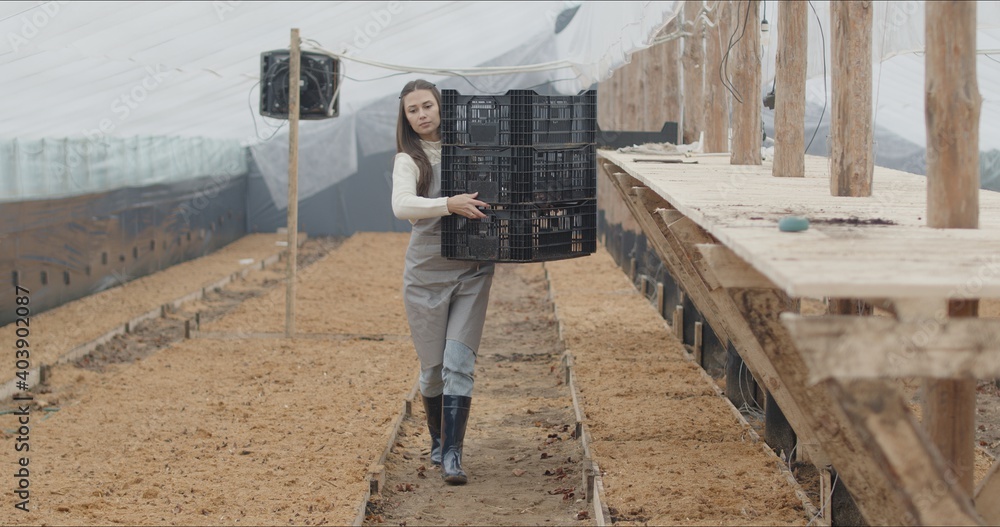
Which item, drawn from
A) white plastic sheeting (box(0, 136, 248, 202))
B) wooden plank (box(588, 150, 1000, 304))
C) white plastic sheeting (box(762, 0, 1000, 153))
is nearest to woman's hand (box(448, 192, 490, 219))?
wooden plank (box(588, 150, 1000, 304))

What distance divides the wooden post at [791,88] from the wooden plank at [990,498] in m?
2.94

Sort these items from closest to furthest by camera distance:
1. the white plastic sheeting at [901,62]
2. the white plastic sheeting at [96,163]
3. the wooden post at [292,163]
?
the white plastic sheeting at [901,62] → the wooden post at [292,163] → the white plastic sheeting at [96,163]

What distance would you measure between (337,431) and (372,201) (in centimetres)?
1487

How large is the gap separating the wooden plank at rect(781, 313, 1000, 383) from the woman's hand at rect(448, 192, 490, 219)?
2.76 meters

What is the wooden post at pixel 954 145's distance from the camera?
2.96m

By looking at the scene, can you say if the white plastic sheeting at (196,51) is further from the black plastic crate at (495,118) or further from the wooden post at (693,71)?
the black plastic crate at (495,118)

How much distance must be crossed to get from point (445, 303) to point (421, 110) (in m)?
0.90

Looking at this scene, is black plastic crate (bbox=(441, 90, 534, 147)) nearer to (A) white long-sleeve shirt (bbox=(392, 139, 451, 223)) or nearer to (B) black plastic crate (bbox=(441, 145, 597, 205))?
(B) black plastic crate (bbox=(441, 145, 597, 205))

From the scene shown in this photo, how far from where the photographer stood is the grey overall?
5031 mm

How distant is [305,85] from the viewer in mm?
9898

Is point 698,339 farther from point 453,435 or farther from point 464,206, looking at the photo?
point 464,206

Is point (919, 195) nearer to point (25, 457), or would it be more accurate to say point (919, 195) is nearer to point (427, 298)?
point (427, 298)

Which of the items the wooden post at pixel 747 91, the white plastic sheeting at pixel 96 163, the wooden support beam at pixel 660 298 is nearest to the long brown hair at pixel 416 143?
the wooden post at pixel 747 91

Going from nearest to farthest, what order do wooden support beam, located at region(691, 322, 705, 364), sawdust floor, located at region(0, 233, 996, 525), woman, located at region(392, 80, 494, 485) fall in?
1. sawdust floor, located at region(0, 233, 996, 525)
2. woman, located at region(392, 80, 494, 485)
3. wooden support beam, located at region(691, 322, 705, 364)
